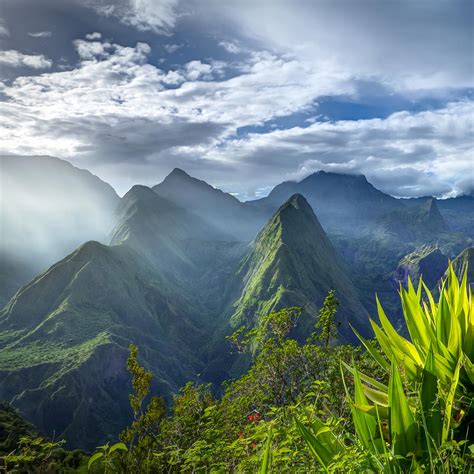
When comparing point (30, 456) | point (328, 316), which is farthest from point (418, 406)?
point (328, 316)

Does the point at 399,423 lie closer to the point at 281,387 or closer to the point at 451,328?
the point at 451,328

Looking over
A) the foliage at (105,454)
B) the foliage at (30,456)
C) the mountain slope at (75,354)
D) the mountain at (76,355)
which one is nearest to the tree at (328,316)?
the foliage at (30,456)

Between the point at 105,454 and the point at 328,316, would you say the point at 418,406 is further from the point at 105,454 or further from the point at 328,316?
the point at 328,316

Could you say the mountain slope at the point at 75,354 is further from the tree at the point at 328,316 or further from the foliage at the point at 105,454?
the foliage at the point at 105,454

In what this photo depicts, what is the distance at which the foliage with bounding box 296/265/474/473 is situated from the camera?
2.29 meters

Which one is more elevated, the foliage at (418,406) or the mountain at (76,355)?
the foliage at (418,406)

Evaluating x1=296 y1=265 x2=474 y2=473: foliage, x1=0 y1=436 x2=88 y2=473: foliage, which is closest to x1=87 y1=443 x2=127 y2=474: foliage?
x1=0 y1=436 x2=88 y2=473: foliage

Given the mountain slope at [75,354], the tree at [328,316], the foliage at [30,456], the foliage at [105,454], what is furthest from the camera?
the mountain slope at [75,354]

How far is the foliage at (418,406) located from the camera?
229 cm

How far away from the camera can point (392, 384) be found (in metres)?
2.27

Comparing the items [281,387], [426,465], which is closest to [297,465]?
[426,465]

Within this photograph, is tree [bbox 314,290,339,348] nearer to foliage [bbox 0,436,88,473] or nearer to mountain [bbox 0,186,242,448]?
foliage [bbox 0,436,88,473]

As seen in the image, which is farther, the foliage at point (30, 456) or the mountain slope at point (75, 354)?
the mountain slope at point (75, 354)

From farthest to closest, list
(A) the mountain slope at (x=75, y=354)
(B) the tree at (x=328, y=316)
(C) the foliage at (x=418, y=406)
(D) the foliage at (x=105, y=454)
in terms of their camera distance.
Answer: (A) the mountain slope at (x=75, y=354)
(B) the tree at (x=328, y=316)
(D) the foliage at (x=105, y=454)
(C) the foliage at (x=418, y=406)
